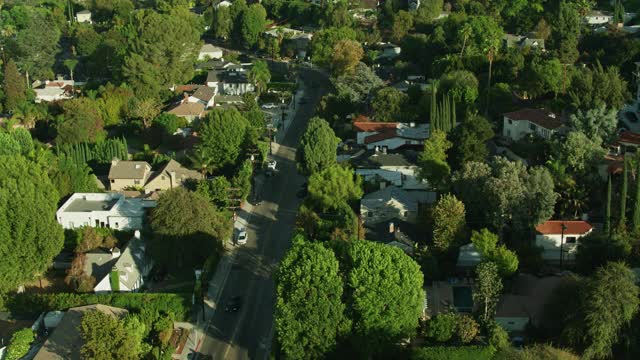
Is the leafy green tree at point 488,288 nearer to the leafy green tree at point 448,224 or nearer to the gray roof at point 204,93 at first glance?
the leafy green tree at point 448,224

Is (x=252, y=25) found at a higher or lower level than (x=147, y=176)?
higher

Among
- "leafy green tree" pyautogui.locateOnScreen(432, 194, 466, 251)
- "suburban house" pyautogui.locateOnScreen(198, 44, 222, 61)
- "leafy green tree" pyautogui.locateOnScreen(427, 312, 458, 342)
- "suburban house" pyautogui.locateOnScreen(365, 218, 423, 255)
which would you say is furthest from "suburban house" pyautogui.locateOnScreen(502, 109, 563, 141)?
"suburban house" pyautogui.locateOnScreen(198, 44, 222, 61)

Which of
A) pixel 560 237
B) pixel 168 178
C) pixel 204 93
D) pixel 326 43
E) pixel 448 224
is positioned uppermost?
pixel 326 43

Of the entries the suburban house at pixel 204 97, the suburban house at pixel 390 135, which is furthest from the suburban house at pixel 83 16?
the suburban house at pixel 390 135

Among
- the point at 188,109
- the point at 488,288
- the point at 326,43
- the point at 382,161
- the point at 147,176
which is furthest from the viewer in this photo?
the point at 326,43

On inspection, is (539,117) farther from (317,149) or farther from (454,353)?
(454,353)

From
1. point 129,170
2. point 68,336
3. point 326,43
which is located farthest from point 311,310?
point 326,43
